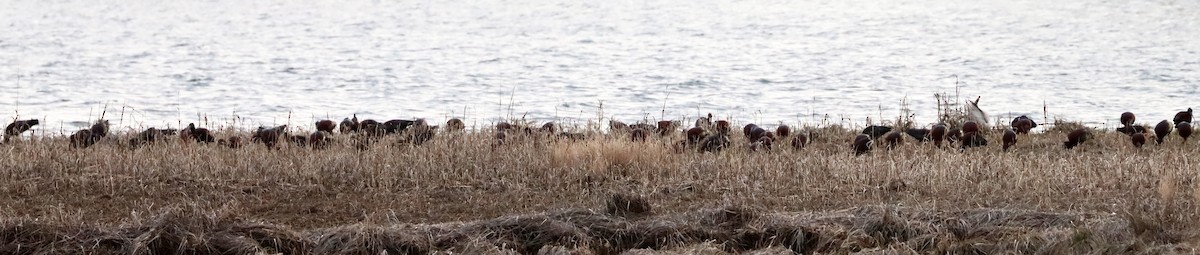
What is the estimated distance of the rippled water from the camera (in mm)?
17594

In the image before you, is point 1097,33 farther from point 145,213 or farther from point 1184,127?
point 145,213

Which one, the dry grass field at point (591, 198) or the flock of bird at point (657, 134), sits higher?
the flock of bird at point (657, 134)

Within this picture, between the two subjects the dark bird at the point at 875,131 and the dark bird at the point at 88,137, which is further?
the dark bird at the point at 875,131

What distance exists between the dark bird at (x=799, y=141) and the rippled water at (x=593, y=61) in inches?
137

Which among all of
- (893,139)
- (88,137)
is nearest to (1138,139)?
(893,139)

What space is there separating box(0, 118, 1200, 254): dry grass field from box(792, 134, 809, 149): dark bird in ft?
0.49

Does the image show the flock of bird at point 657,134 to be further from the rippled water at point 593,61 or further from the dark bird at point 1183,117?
the rippled water at point 593,61

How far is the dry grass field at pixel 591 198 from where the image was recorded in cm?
645

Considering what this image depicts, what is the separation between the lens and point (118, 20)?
3475 cm

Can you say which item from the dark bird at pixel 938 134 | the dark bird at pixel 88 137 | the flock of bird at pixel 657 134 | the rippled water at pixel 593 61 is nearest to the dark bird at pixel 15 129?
the flock of bird at pixel 657 134

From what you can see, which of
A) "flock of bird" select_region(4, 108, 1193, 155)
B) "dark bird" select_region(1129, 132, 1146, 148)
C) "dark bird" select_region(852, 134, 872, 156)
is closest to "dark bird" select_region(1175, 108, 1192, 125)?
"flock of bird" select_region(4, 108, 1193, 155)

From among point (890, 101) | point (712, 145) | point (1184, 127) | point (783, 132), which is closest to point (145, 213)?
point (712, 145)

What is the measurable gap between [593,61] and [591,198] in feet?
53.0

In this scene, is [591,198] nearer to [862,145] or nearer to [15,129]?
[862,145]
